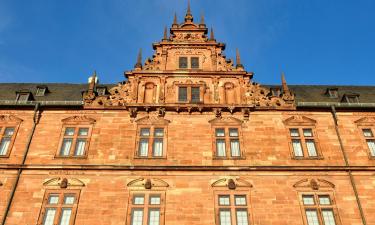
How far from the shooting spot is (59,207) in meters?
16.7

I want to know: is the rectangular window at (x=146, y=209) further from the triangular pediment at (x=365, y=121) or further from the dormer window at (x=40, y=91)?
the triangular pediment at (x=365, y=121)

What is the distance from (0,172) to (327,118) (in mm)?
15679

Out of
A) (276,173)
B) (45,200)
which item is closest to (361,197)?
(276,173)

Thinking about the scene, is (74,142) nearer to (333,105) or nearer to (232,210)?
(232,210)

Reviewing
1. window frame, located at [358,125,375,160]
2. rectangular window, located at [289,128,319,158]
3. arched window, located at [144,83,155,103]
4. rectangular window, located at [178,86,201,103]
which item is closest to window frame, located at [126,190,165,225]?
arched window, located at [144,83,155,103]

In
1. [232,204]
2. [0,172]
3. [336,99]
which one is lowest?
[232,204]

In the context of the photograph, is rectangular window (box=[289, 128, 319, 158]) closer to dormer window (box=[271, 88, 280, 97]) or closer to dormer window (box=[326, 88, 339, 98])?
dormer window (box=[271, 88, 280, 97])

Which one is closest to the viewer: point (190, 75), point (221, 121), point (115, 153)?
point (115, 153)

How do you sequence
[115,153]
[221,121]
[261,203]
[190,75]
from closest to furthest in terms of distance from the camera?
[261,203]
[115,153]
[221,121]
[190,75]

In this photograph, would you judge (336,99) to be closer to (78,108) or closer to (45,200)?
(78,108)

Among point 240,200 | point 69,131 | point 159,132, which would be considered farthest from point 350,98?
point 69,131

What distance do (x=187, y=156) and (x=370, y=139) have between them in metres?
8.96

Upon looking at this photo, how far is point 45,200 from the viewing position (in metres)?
16.9

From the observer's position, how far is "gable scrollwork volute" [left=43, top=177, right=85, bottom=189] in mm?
17328
